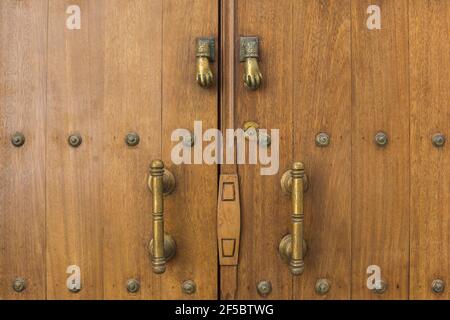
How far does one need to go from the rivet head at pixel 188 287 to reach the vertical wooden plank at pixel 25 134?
225 millimetres

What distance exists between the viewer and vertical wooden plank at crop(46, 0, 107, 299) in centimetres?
71

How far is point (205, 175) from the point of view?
28.3 inches

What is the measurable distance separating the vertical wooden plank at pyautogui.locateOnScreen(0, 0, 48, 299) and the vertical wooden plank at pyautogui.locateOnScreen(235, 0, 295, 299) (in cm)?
31

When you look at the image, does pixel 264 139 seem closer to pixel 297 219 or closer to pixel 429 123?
pixel 297 219

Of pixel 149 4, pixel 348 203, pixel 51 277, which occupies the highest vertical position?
pixel 149 4

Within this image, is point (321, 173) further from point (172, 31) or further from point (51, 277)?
point (51, 277)

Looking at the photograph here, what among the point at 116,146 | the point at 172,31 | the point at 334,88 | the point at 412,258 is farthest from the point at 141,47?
the point at 412,258

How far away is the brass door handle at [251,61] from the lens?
2.24ft

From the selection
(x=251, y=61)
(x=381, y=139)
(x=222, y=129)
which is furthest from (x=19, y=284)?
(x=381, y=139)

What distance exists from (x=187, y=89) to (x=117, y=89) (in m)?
0.11

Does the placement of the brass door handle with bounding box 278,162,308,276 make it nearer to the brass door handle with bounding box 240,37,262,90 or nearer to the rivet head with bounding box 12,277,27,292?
the brass door handle with bounding box 240,37,262,90

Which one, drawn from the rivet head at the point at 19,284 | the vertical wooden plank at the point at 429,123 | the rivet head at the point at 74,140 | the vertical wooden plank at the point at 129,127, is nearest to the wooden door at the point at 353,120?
the vertical wooden plank at the point at 429,123

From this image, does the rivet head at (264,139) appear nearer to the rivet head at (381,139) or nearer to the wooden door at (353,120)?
the wooden door at (353,120)

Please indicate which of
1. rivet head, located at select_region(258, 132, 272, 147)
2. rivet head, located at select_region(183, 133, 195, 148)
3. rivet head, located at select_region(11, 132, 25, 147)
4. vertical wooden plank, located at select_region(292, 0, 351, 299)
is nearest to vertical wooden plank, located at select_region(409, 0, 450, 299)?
vertical wooden plank, located at select_region(292, 0, 351, 299)
